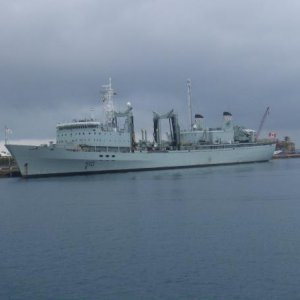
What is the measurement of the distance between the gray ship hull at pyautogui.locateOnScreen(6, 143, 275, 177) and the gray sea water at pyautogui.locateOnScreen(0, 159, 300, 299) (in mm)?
27476

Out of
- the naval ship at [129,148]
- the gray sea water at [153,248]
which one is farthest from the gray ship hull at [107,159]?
the gray sea water at [153,248]

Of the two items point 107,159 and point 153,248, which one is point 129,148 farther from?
point 153,248

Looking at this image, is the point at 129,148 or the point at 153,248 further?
the point at 129,148

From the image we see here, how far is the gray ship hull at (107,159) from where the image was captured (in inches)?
2667

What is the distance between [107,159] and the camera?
72.9 m

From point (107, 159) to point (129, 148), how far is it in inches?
221

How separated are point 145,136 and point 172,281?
69.7m

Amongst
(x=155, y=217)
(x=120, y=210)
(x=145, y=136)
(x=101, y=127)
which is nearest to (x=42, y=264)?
(x=155, y=217)

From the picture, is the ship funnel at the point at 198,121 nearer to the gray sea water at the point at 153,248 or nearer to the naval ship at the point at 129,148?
the naval ship at the point at 129,148

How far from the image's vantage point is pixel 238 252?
2147 centimetres

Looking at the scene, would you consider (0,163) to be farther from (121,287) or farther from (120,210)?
(121,287)

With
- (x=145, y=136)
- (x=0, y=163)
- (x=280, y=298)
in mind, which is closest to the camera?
(x=280, y=298)

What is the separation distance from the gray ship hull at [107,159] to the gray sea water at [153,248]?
2748 centimetres

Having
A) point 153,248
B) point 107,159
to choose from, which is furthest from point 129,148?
point 153,248
